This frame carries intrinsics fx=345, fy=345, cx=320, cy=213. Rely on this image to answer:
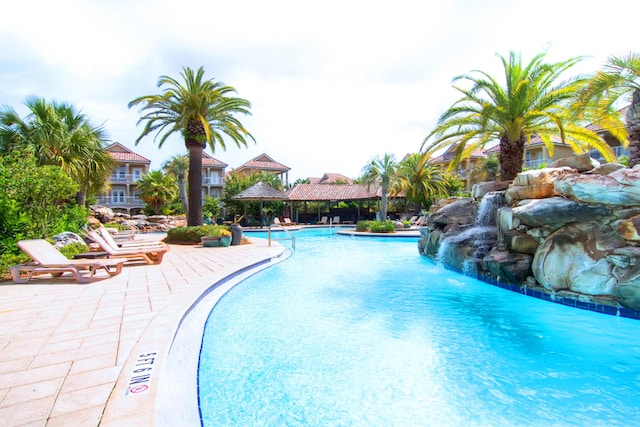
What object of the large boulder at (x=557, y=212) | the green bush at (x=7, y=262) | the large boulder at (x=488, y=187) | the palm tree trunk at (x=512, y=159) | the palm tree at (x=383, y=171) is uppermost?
the palm tree at (x=383, y=171)

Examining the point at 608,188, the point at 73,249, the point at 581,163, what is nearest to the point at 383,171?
the point at 581,163

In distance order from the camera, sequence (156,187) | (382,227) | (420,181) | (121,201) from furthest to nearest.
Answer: (121,201) → (156,187) → (420,181) → (382,227)

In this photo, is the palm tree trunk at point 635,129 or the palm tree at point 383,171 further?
the palm tree at point 383,171

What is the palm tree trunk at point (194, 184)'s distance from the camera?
16.4m

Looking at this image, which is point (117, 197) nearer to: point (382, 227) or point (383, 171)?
point (383, 171)

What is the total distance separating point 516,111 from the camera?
11281mm

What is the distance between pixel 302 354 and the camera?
173 inches

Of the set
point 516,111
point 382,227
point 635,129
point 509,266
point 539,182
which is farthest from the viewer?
point 382,227

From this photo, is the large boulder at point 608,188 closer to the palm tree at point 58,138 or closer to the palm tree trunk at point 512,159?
the palm tree trunk at point 512,159

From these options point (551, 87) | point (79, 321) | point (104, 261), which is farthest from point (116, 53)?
point (551, 87)

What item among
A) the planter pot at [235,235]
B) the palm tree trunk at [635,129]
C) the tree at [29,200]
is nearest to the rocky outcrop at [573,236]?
the palm tree trunk at [635,129]

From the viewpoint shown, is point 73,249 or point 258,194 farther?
point 258,194

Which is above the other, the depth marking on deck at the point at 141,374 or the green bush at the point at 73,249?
the green bush at the point at 73,249

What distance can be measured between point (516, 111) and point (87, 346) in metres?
12.6
